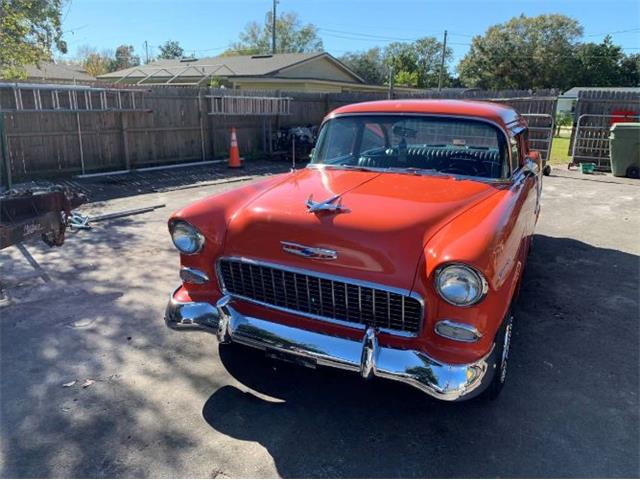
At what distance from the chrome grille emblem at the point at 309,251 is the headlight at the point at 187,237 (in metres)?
0.64

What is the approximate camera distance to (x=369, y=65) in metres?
70.4

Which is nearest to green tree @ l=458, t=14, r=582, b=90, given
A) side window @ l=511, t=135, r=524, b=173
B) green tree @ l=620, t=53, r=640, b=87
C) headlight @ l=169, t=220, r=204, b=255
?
green tree @ l=620, t=53, r=640, b=87

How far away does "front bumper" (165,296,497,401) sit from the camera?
2.46 m

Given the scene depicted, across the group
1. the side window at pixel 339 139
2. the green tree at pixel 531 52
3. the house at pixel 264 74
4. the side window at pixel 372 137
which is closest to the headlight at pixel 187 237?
the side window at pixel 339 139

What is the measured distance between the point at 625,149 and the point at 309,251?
12.2m

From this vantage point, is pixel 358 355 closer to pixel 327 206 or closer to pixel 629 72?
pixel 327 206

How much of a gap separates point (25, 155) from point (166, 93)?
13.2 feet

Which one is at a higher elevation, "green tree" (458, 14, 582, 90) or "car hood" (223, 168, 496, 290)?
"green tree" (458, 14, 582, 90)

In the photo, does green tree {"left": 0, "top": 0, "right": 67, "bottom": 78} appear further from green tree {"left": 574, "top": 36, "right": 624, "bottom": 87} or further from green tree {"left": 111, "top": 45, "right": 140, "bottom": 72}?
green tree {"left": 111, "top": 45, "right": 140, "bottom": 72}

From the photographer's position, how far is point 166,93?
12953 mm

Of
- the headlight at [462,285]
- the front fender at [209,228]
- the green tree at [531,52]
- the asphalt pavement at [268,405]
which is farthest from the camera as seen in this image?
Result: the green tree at [531,52]

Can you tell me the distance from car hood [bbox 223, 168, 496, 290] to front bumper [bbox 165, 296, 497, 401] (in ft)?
1.19

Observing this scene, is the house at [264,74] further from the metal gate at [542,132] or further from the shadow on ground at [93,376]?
the shadow on ground at [93,376]

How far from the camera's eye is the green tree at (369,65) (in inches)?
2681
